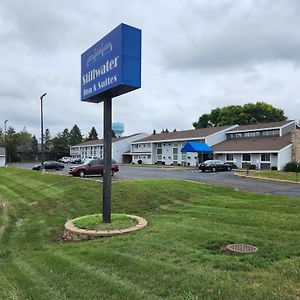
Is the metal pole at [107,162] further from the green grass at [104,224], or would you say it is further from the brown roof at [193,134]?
the brown roof at [193,134]

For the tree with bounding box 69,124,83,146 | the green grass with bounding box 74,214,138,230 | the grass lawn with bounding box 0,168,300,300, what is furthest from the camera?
the tree with bounding box 69,124,83,146

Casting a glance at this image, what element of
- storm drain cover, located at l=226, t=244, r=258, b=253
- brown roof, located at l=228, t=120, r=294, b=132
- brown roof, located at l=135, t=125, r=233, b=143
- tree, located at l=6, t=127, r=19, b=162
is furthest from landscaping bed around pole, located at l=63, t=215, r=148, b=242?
tree, located at l=6, t=127, r=19, b=162

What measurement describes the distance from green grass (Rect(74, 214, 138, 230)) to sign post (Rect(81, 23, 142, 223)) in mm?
269

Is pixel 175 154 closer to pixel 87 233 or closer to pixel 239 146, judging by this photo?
pixel 239 146

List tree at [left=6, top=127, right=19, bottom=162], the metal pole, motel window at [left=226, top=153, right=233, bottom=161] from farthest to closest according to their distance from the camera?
1. tree at [left=6, top=127, right=19, bottom=162]
2. motel window at [left=226, top=153, right=233, bottom=161]
3. the metal pole

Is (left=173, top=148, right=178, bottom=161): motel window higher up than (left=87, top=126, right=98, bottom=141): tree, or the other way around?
(left=87, top=126, right=98, bottom=141): tree

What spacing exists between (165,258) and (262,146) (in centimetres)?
4332

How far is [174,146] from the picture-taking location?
209 ft

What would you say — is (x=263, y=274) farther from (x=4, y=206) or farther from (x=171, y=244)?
(x=4, y=206)

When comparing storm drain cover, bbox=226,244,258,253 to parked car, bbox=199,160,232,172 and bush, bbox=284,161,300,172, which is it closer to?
parked car, bbox=199,160,232,172

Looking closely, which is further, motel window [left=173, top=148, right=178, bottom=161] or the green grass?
motel window [left=173, top=148, right=178, bottom=161]

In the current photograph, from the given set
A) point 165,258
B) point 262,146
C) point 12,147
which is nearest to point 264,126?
point 262,146

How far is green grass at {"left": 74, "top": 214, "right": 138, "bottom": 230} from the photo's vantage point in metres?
9.03

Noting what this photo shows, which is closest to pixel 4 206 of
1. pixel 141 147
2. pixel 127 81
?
pixel 127 81
